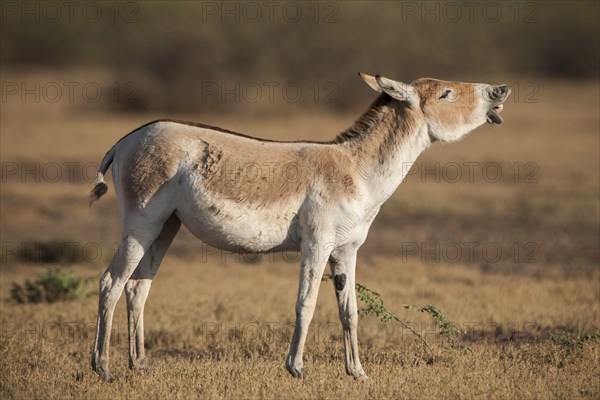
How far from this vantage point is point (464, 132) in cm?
823

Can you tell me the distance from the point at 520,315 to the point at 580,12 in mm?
71952

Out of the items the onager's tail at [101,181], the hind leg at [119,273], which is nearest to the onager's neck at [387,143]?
the hind leg at [119,273]

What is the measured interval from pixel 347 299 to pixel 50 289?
5478mm

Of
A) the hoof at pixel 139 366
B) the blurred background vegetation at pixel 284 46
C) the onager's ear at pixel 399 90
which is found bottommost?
the blurred background vegetation at pixel 284 46

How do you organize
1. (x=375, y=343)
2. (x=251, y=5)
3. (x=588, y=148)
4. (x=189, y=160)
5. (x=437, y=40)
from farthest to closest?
1. (x=251, y=5)
2. (x=437, y=40)
3. (x=588, y=148)
4. (x=375, y=343)
5. (x=189, y=160)

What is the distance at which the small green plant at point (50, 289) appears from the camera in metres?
11.9

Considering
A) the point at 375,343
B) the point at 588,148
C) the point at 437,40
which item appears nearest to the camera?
the point at 375,343

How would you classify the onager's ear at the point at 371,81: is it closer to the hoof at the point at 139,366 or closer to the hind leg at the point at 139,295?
the hind leg at the point at 139,295

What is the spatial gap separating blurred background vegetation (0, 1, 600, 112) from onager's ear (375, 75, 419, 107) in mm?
31424

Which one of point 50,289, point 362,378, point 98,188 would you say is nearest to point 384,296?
point 362,378

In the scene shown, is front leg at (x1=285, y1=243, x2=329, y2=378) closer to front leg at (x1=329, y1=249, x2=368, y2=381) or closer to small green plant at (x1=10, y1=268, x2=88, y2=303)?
front leg at (x1=329, y1=249, x2=368, y2=381)

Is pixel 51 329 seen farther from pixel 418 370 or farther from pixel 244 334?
pixel 418 370

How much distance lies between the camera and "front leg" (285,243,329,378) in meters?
7.64

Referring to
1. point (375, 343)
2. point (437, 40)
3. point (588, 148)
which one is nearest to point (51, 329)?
point (375, 343)
